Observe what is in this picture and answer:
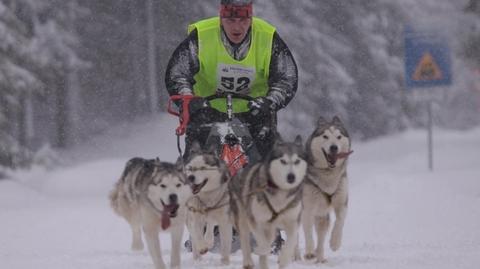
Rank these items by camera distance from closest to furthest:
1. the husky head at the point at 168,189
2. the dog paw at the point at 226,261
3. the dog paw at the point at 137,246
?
the husky head at the point at 168,189
the dog paw at the point at 226,261
the dog paw at the point at 137,246

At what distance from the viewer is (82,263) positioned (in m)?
7.61

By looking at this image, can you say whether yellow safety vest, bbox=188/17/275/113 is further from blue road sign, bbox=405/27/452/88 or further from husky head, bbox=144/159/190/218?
blue road sign, bbox=405/27/452/88

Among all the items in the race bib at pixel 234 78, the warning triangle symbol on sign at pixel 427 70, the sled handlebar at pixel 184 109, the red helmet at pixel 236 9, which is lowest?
the sled handlebar at pixel 184 109

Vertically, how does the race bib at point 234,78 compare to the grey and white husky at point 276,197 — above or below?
above

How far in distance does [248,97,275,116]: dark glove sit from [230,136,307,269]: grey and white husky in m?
0.81

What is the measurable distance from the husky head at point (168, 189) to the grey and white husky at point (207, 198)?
70 cm

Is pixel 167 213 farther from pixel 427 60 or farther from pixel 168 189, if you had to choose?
pixel 427 60

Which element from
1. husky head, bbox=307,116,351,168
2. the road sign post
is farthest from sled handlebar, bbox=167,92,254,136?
the road sign post

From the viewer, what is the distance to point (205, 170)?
7043mm

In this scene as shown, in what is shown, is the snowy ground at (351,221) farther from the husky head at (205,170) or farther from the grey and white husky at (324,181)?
the husky head at (205,170)

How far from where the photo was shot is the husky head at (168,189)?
6102 millimetres

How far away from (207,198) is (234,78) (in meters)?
1.18

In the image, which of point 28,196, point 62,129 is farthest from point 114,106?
point 28,196

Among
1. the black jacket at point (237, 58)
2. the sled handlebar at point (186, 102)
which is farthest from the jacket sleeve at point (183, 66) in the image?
the sled handlebar at point (186, 102)
